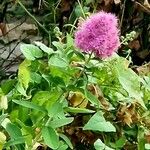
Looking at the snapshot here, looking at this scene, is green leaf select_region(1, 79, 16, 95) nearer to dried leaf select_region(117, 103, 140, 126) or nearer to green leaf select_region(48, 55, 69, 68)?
green leaf select_region(48, 55, 69, 68)

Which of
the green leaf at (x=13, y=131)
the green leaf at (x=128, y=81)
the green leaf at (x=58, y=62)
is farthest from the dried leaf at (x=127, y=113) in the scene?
the green leaf at (x=13, y=131)

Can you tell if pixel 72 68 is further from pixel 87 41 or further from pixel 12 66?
pixel 12 66

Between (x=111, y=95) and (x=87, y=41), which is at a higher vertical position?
(x=87, y=41)

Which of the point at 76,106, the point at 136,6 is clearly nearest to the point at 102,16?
the point at 76,106

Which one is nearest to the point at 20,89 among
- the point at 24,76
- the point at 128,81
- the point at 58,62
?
the point at 24,76

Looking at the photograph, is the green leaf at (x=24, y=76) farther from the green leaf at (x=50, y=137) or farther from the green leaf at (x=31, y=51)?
the green leaf at (x=50, y=137)

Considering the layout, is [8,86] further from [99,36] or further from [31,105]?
[99,36]
